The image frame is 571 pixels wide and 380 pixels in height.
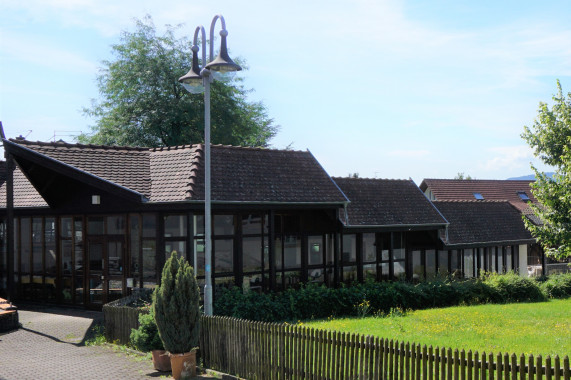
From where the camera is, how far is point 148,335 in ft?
46.7

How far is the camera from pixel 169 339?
1285 cm

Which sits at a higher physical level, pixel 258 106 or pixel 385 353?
pixel 258 106

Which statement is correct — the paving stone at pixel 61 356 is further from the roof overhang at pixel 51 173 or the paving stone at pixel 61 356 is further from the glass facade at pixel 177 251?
the roof overhang at pixel 51 173

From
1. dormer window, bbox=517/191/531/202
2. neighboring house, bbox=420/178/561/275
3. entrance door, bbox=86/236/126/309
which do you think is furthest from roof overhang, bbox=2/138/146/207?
dormer window, bbox=517/191/531/202

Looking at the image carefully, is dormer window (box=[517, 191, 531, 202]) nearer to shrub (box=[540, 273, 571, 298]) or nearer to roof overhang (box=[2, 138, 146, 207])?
shrub (box=[540, 273, 571, 298])

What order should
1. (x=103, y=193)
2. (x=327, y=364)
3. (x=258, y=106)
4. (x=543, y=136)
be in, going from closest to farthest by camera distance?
(x=327, y=364) → (x=103, y=193) → (x=543, y=136) → (x=258, y=106)

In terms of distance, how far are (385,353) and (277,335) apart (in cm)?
245

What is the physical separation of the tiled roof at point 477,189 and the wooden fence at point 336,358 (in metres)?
35.5

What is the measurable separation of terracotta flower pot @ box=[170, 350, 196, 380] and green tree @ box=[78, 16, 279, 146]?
28912mm

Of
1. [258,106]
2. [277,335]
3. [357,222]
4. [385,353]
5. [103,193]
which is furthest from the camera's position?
[258,106]

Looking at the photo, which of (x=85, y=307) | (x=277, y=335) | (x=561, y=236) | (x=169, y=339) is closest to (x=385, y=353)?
(x=277, y=335)

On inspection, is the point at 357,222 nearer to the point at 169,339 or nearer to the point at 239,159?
the point at 239,159

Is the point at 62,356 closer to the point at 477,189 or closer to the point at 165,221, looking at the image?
the point at 165,221

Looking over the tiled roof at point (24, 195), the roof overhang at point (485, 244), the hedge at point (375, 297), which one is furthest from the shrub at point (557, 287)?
the tiled roof at point (24, 195)
